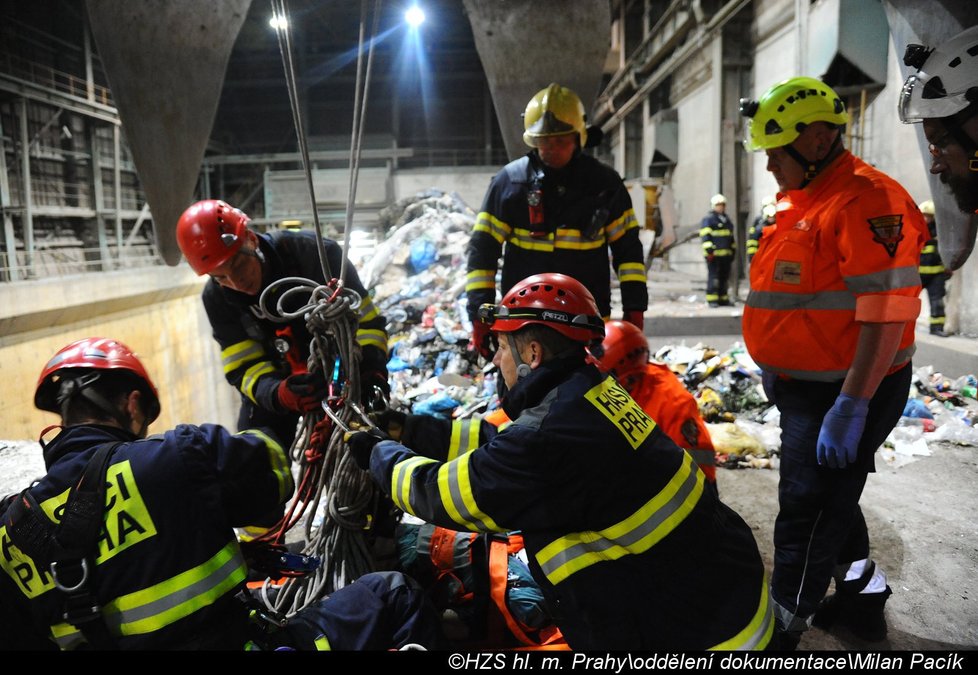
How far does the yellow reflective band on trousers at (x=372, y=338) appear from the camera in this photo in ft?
7.93

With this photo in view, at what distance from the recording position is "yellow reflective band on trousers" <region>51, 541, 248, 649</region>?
122 centimetres

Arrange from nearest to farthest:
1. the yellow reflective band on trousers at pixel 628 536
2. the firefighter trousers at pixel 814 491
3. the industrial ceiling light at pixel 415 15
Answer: the yellow reflective band on trousers at pixel 628 536 < the firefighter trousers at pixel 814 491 < the industrial ceiling light at pixel 415 15

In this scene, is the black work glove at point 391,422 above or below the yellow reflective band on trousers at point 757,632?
above

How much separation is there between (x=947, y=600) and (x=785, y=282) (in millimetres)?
1442

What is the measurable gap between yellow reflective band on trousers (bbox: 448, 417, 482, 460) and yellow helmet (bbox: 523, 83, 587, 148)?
56.9 inches

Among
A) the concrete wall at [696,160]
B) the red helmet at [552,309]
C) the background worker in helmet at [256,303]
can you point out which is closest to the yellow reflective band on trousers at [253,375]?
the background worker in helmet at [256,303]

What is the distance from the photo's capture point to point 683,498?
4.33ft

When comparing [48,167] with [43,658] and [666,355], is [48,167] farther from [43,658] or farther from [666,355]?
[43,658]

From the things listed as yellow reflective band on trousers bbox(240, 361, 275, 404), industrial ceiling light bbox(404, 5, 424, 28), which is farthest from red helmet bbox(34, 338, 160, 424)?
industrial ceiling light bbox(404, 5, 424, 28)

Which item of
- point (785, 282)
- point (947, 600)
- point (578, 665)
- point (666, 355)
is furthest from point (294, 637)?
point (666, 355)

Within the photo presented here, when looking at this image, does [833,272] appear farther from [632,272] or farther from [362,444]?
[362,444]

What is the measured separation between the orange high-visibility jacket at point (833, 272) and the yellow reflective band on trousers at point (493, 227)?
49.8 inches

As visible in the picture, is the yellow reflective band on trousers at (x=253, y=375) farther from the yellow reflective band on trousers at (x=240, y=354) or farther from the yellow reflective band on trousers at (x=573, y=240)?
the yellow reflective band on trousers at (x=573, y=240)

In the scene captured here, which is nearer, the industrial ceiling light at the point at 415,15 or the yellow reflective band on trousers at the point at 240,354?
the yellow reflective band on trousers at the point at 240,354
